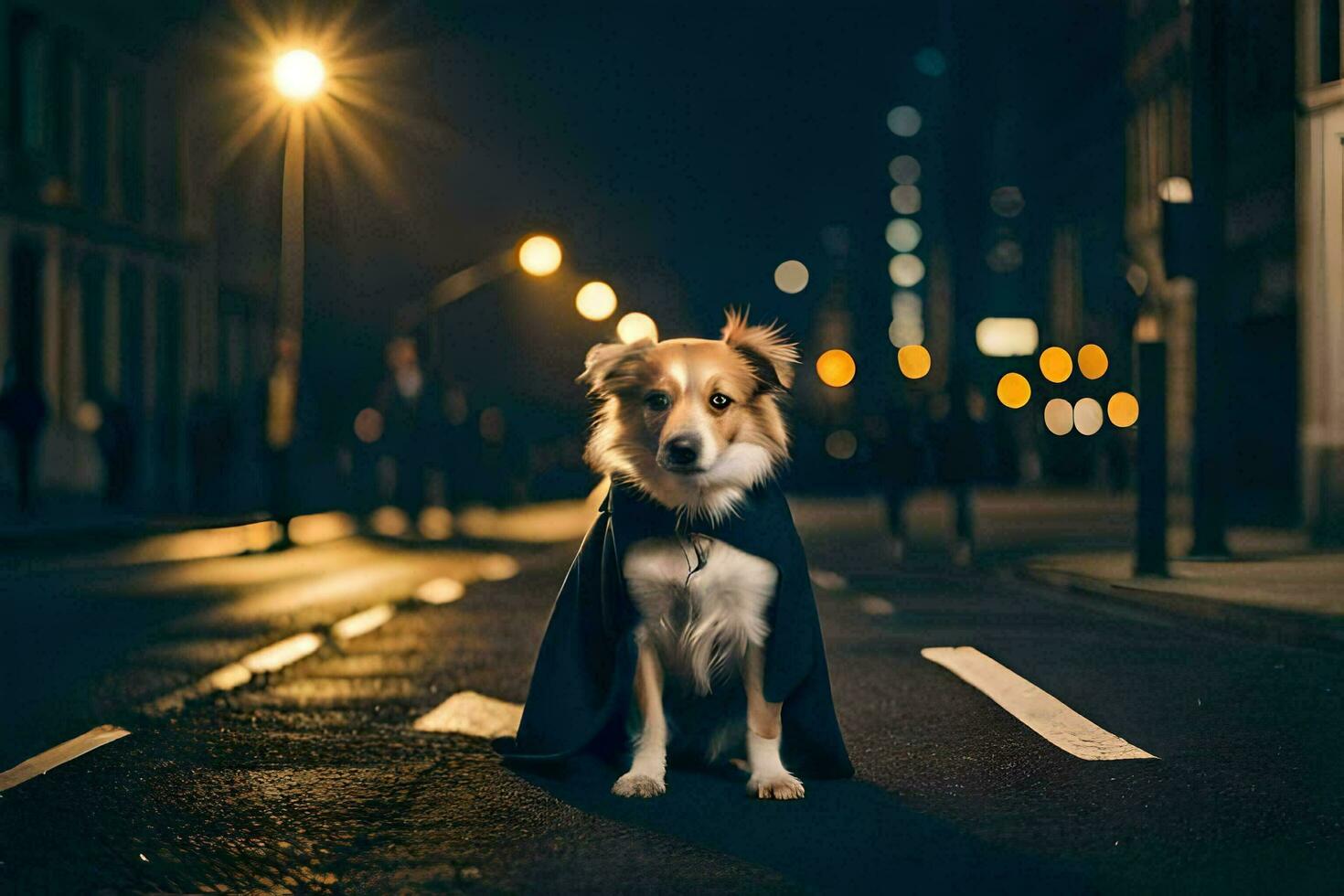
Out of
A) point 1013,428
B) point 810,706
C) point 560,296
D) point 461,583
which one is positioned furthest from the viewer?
point 560,296

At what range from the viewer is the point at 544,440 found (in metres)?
59.8

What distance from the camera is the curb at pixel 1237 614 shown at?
10.0 metres

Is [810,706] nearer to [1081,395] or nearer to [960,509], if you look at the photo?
[960,509]

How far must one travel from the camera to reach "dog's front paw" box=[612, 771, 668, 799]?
5.64 metres

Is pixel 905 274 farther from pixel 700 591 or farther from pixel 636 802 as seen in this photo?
pixel 700 591

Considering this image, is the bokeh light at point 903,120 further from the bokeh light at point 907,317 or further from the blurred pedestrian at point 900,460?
the blurred pedestrian at point 900,460

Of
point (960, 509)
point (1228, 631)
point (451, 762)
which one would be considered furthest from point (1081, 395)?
point (451, 762)

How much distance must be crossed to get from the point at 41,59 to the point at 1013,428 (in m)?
34.7

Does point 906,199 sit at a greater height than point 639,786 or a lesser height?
greater

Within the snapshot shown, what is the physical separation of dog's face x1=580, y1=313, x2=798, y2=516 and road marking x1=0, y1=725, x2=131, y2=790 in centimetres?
245

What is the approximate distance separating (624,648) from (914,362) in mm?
128362

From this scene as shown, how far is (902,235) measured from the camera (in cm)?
16688

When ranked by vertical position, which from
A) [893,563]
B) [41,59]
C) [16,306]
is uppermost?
[41,59]

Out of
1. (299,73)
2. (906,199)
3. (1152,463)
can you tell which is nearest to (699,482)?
(1152,463)
